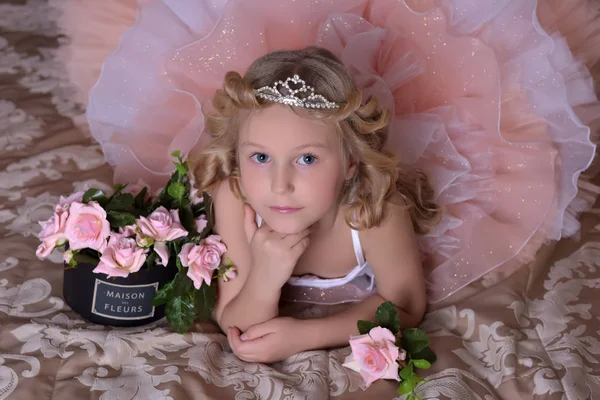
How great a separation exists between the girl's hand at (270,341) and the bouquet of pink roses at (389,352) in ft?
0.36

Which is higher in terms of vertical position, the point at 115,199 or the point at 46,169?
the point at 115,199

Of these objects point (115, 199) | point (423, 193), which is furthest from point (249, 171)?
point (423, 193)

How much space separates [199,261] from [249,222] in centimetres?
12

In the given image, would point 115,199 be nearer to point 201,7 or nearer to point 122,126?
point 122,126

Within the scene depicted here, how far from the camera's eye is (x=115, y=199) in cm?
130

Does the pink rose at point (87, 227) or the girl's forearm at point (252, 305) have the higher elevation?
the pink rose at point (87, 227)

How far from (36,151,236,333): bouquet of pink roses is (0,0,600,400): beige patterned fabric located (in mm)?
74

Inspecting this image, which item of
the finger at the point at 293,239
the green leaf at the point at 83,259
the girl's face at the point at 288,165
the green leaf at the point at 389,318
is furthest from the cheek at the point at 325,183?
the green leaf at the point at 83,259

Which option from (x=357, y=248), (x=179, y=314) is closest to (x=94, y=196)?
(x=179, y=314)

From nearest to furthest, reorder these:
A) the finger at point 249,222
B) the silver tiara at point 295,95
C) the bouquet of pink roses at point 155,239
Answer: the silver tiara at point 295,95, the bouquet of pink roses at point 155,239, the finger at point 249,222

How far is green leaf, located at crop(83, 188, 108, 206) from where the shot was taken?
1.29m

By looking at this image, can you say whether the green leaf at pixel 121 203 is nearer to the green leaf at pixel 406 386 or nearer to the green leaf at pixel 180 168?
the green leaf at pixel 180 168

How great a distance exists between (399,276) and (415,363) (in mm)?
204

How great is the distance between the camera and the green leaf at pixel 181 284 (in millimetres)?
1288
